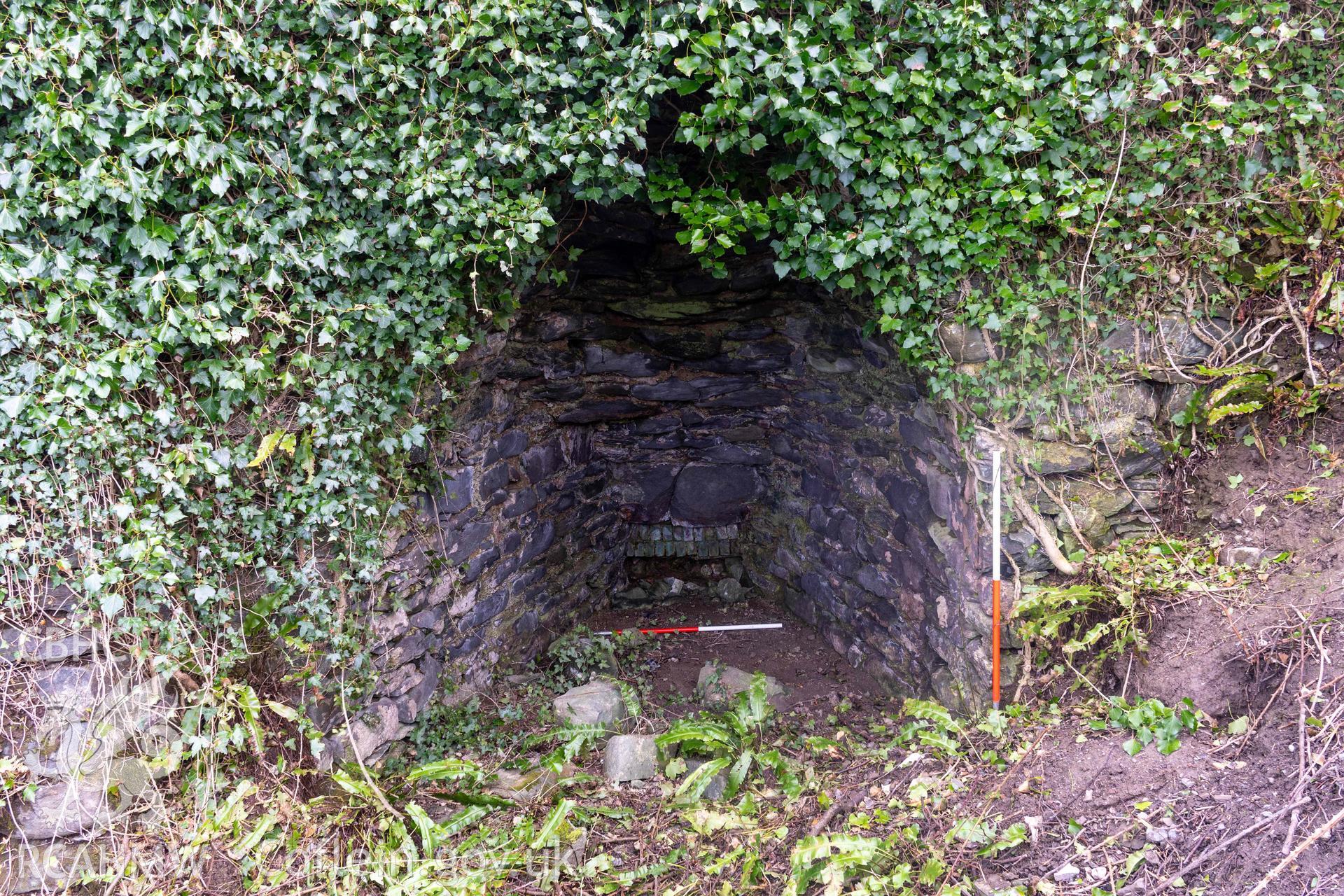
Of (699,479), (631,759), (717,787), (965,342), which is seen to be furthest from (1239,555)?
(699,479)

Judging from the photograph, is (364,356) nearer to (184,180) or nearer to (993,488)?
(184,180)

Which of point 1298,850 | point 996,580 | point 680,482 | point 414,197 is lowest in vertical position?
point 1298,850

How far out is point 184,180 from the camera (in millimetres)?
2584

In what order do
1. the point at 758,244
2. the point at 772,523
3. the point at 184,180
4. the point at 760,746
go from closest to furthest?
the point at 184,180
the point at 760,746
the point at 758,244
the point at 772,523

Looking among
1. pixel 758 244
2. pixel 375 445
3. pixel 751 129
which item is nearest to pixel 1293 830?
pixel 751 129

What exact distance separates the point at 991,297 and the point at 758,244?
6.06 feet

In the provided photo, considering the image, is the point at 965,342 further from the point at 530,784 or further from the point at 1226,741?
the point at 530,784

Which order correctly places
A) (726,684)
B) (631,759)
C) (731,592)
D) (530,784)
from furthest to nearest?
(731,592) → (726,684) → (631,759) → (530,784)

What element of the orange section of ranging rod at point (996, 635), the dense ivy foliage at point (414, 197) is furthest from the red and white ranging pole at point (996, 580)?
the dense ivy foliage at point (414, 197)

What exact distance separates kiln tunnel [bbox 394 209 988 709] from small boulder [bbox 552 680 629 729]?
1.60 ft

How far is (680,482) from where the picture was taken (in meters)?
5.53

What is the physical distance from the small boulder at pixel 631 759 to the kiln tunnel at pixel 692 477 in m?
0.99

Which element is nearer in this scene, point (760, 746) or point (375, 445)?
point (375, 445)

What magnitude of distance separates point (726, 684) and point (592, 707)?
0.86 m
